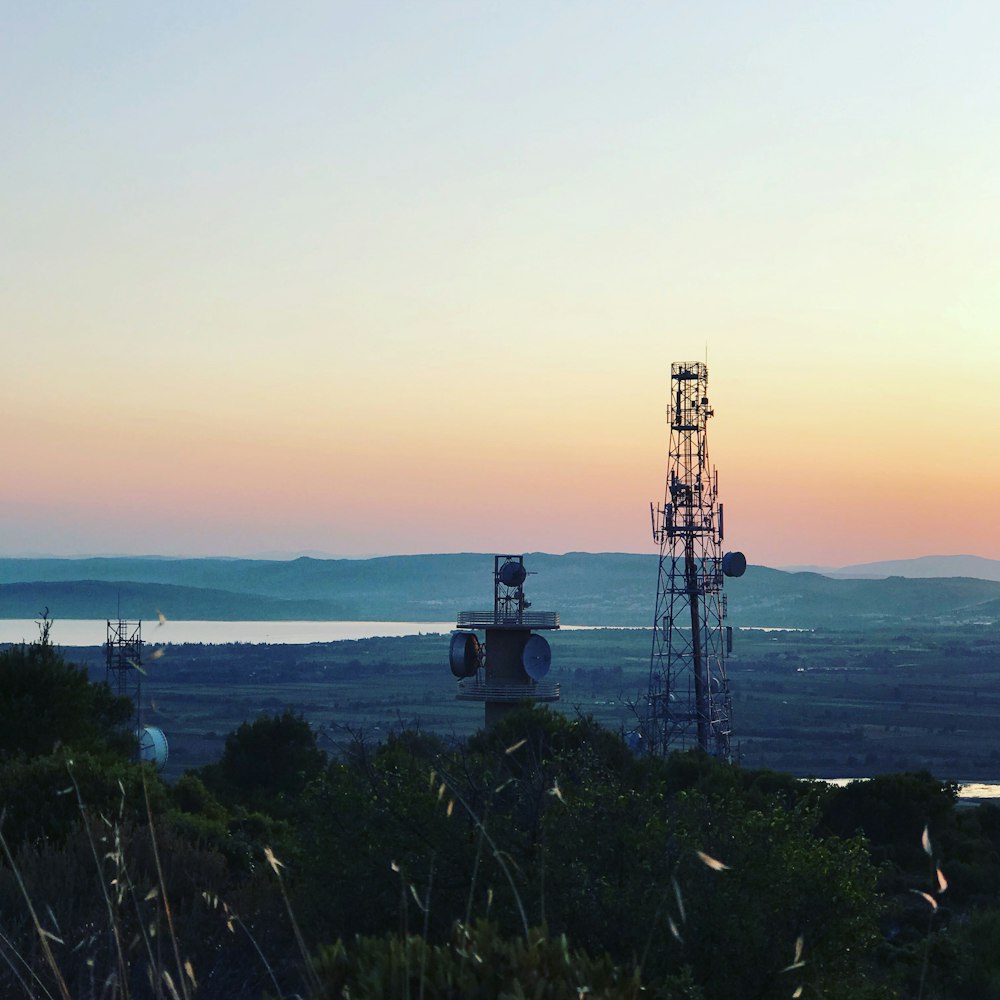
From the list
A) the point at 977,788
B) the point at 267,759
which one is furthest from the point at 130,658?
the point at 977,788

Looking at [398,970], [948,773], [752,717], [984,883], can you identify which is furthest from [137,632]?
[752,717]

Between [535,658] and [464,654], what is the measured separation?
346 cm

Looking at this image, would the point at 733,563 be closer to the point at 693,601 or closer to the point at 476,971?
the point at 693,601

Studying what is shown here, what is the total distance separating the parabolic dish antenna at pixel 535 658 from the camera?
61188 millimetres

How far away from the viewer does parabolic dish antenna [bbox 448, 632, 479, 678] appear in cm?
6069

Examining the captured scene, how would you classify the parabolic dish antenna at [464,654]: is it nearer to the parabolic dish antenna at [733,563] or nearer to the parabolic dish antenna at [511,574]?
the parabolic dish antenna at [511,574]

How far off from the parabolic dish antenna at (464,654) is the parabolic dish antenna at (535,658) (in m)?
2.36

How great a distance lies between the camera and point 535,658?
61.4 metres

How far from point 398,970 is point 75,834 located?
13289 millimetres

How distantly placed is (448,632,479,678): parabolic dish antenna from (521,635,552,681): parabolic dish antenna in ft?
7.74

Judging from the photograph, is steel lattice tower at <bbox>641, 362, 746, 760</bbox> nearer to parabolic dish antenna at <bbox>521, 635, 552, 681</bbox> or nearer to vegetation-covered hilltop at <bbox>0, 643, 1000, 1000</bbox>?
parabolic dish antenna at <bbox>521, 635, 552, 681</bbox>

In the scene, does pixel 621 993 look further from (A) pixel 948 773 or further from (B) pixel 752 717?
(B) pixel 752 717

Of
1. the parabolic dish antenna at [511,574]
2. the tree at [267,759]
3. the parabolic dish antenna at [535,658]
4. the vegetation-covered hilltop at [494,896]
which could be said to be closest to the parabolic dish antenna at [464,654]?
the parabolic dish antenna at [535,658]

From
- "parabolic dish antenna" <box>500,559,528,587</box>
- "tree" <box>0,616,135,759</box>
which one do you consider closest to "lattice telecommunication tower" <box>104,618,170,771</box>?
"tree" <box>0,616,135,759</box>
